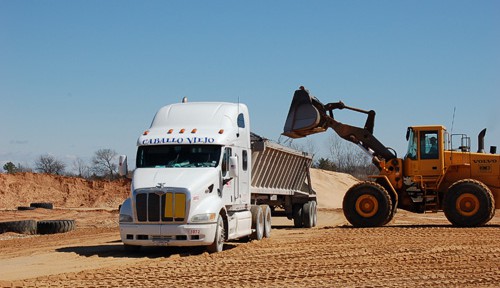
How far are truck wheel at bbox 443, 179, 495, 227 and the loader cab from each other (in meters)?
1.20

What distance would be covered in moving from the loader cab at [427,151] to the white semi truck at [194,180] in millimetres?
7502

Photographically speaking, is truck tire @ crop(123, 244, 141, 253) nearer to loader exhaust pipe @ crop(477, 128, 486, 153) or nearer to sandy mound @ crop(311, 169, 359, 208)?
loader exhaust pipe @ crop(477, 128, 486, 153)

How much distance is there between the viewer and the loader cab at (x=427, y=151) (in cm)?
2708

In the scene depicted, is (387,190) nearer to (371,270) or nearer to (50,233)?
(50,233)

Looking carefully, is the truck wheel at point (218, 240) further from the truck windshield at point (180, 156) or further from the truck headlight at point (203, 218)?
the truck windshield at point (180, 156)

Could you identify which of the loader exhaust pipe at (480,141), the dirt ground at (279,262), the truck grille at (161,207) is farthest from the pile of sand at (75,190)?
the truck grille at (161,207)

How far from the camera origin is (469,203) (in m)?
26.0

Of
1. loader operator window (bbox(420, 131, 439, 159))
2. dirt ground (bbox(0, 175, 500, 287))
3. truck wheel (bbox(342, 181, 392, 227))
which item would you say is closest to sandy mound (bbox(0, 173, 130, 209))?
truck wheel (bbox(342, 181, 392, 227))

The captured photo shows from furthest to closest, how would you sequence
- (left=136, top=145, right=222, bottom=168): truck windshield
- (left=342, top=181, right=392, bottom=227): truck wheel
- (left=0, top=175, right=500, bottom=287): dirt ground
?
(left=342, top=181, right=392, bottom=227): truck wheel < (left=136, top=145, right=222, bottom=168): truck windshield < (left=0, top=175, right=500, bottom=287): dirt ground

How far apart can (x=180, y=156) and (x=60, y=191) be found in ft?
147

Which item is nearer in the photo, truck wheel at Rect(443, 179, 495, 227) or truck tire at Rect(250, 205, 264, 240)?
truck tire at Rect(250, 205, 264, 240)

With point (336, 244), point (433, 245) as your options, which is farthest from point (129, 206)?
point (433, 245)

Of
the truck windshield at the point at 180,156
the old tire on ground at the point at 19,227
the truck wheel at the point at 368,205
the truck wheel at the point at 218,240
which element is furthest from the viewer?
the old tire on ground at the point at 19,227

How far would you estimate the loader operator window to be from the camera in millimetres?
27156
